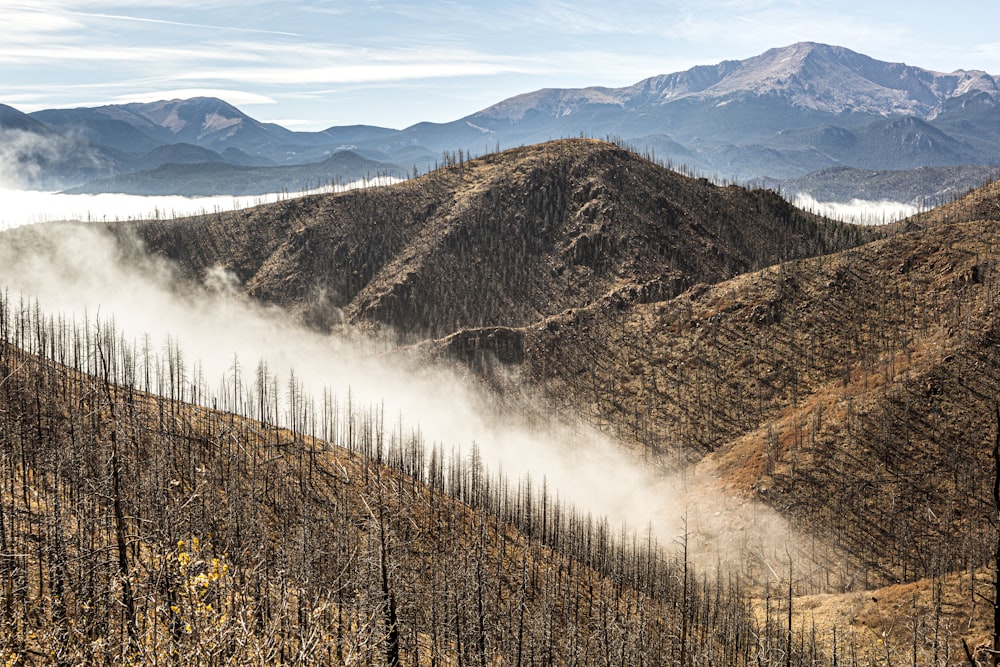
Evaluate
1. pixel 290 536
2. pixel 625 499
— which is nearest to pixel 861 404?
pixel 625 499

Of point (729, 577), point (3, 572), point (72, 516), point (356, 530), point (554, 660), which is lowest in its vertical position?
point (729, 577)

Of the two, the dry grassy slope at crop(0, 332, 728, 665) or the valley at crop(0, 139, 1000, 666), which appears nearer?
the dry grassy slope at crop(0, 332, 728, 665)

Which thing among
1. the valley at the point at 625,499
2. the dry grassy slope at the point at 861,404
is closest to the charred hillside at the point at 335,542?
the valley at the point at 625,499

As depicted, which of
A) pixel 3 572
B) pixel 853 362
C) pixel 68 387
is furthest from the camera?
pixel 853 362

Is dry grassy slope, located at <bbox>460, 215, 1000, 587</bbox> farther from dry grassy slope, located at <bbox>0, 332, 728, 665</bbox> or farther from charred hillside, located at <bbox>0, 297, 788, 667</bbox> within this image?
dry grassy slope, located at <bbox>0, 332, 728, 665</bbox>

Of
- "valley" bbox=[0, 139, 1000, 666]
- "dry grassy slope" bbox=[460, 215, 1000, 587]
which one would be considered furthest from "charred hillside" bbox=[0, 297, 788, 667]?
"dry grassy slope" bbox=[460, 215, 1000, 587]

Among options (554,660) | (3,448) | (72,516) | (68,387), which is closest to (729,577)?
(554,660)

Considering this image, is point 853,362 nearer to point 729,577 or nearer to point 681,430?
point 681,430

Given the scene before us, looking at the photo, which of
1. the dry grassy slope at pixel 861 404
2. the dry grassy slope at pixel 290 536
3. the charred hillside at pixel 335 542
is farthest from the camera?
the dry grassy slope at pixel 861 404

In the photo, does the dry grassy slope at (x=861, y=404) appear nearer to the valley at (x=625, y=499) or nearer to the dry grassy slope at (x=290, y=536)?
the valley at (x=625, y=499)

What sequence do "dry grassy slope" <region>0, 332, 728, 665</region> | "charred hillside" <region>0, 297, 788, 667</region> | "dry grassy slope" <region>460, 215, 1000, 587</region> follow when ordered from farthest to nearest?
1. "dry grassy slope" <region>460, 215, 1000, 587</region>
2. "charred hillside" <region>0, 297, 788, 667</region>
3. "dry grassy slope" <region>0, 332, 728, 665</region>

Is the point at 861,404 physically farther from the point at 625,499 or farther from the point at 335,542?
the point at 335,542

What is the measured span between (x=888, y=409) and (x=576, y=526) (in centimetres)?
7038

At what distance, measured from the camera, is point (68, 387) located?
5541 inches
